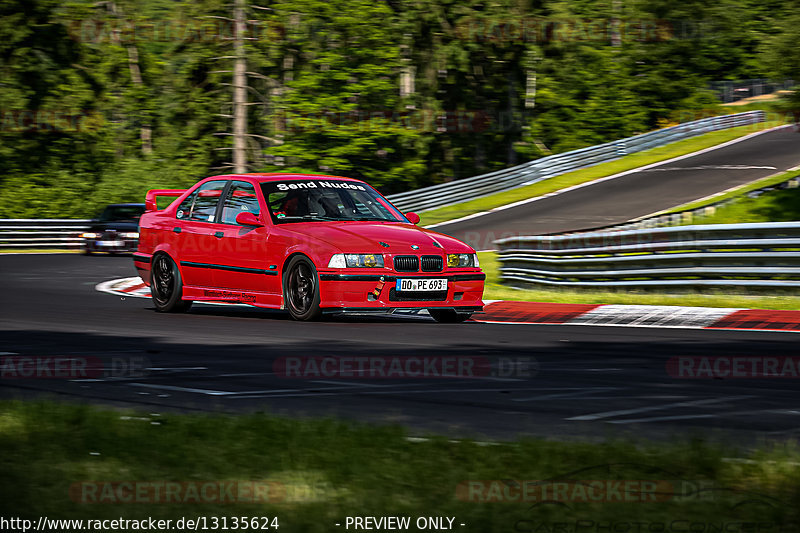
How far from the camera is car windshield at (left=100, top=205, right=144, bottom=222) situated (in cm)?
3412

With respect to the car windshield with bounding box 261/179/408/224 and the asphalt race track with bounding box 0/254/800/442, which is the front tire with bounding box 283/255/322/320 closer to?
the asphalt race track with bounding box 0/254/800/442

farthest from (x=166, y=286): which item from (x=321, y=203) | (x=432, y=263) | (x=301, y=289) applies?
(x=432, y=263)

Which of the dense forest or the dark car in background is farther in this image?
the dense forest

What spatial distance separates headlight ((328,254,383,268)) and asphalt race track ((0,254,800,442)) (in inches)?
25.8

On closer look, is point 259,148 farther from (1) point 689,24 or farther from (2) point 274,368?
(2) point 274,368

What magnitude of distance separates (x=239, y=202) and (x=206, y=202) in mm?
713

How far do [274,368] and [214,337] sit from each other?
273 cm

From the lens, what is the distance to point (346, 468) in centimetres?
495

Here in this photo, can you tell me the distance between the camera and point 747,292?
1538 centimetres

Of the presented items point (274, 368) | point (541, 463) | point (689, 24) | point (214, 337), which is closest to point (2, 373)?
point (274, 368)

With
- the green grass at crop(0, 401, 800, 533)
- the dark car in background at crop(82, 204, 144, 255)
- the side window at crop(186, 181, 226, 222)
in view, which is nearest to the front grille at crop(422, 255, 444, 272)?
the side window at crop(186, 181, 226, 222)

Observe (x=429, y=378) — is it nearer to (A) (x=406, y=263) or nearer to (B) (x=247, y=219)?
(A) (x=406, y=263)

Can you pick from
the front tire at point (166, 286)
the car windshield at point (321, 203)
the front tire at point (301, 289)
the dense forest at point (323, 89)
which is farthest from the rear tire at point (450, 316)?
the dense forest at point (323, 89)

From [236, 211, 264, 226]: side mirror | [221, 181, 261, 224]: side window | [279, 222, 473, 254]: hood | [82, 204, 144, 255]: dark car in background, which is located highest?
[221, 181, 261, 224]: side window
